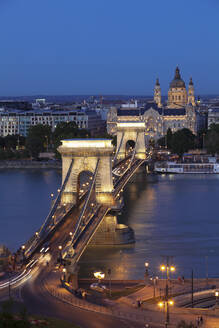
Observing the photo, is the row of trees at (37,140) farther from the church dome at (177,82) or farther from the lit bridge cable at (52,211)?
the lit bridge cable at (52,211)

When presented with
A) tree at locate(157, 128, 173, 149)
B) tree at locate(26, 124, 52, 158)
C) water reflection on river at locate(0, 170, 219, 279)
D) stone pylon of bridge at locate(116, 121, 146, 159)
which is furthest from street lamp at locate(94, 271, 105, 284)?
tree at locate(157, 128, 173, 149)

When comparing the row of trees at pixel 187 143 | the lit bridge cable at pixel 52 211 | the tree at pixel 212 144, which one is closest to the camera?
the lit bridge cable at pixel 52 211

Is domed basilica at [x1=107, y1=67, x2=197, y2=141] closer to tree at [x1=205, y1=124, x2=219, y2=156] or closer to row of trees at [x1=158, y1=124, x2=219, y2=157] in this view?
row of trees at [x1=158, y1=124, x2=219, y2=157]

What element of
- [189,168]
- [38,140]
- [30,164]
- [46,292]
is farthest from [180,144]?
[46,292]

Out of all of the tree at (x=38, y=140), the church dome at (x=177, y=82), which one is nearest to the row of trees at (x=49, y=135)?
the tree at (x=38, y=140)

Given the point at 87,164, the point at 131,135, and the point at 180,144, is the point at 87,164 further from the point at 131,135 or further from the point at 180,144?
the point at 180,144

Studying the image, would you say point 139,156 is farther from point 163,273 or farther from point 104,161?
point 163,273
